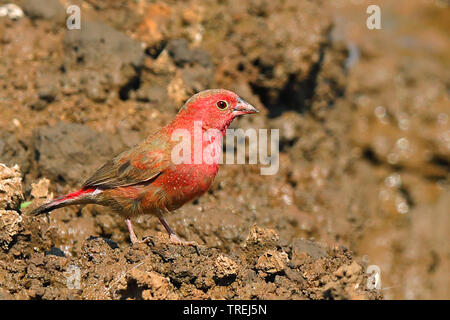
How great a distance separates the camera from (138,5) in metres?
7.63

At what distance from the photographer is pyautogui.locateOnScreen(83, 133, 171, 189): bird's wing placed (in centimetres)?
493

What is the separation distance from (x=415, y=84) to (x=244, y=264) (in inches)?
264

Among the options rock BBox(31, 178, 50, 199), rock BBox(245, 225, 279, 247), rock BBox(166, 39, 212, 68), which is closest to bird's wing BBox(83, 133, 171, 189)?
rock BBox(31, 178, 50, 199)

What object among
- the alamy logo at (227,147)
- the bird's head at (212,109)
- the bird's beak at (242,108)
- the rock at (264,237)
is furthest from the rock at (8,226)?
the bird's beak at (242,108)

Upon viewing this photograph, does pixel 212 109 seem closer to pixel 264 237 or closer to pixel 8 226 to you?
pixel 264 237

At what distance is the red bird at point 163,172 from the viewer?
4844 millimetres

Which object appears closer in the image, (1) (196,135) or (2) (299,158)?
(1) (196,135)

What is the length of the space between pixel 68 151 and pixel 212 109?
176 cm

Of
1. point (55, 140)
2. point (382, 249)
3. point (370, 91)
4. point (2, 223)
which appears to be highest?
point (370, 91)

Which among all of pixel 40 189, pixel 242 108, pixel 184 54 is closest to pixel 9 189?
pixel 40 189

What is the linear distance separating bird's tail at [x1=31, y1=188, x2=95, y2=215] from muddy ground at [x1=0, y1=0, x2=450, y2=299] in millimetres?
158

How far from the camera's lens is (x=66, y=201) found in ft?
16.5
